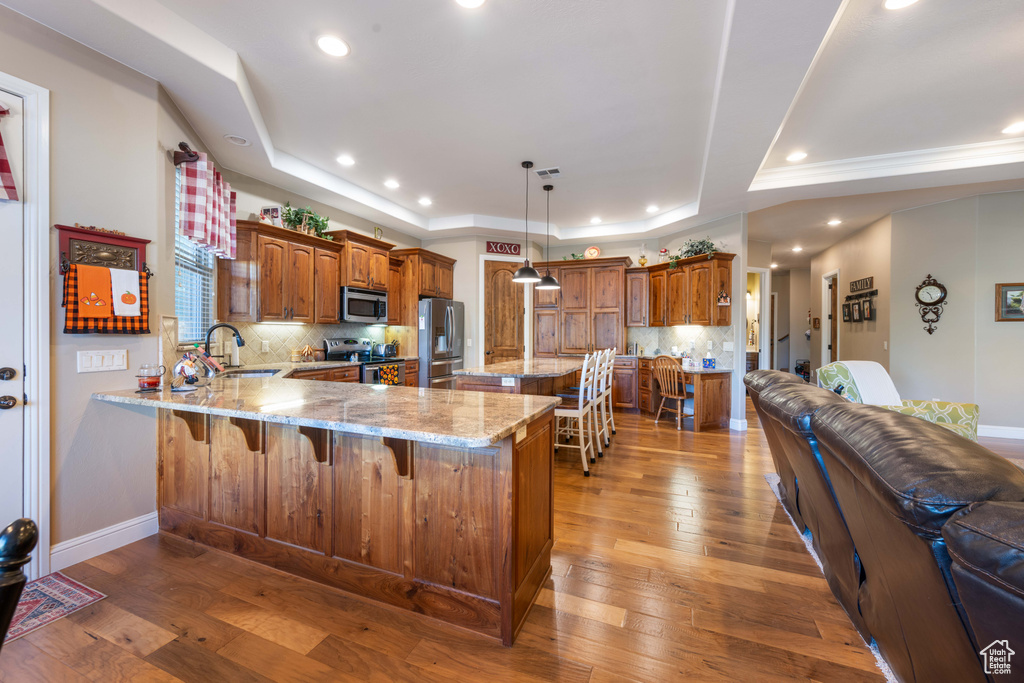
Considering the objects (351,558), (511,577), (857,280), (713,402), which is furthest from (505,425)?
(857,280)

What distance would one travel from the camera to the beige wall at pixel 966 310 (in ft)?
14.8

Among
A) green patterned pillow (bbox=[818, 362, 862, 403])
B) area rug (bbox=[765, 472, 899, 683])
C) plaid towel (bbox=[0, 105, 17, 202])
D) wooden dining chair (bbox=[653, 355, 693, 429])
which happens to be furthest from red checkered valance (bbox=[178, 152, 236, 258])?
wooden dining chair (bbox=[653, 355, 693, 429])

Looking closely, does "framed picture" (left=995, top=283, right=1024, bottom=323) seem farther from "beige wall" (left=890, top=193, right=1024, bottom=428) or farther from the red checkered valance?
the red checkered valance

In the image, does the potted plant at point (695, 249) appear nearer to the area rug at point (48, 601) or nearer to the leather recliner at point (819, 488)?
the leather recliner at point (819, 488)

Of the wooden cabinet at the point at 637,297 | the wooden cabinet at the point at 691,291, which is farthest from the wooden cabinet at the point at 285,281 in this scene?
the wooden cabinet at the point at 691,291

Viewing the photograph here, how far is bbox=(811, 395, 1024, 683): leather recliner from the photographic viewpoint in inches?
33.2

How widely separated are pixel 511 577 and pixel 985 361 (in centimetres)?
617

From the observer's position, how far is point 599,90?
9.41 feet

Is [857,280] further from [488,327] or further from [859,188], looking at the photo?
[488,327]

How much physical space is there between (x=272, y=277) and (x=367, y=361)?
1.42m

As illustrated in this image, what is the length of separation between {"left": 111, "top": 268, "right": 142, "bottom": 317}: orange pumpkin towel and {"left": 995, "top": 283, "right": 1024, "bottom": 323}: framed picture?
7.81 m

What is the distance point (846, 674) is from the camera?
4.71 feet

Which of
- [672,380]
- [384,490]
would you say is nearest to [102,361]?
[384,490]

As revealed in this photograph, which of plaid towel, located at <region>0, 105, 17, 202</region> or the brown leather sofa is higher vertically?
plaid towel, located at <region>0, 105, 17, 202</region>
